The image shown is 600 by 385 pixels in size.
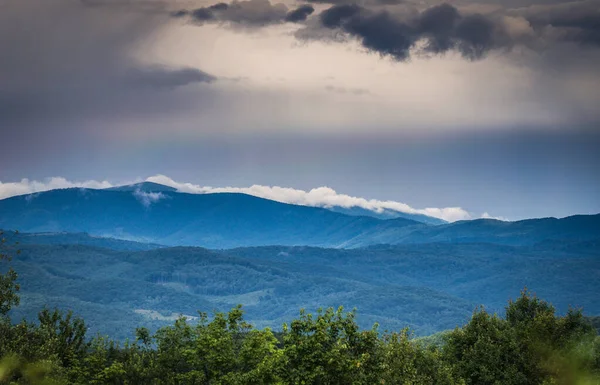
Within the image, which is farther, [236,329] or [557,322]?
[557,322]

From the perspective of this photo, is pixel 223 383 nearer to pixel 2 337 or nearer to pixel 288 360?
pixel 288 360

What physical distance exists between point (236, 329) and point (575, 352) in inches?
1492

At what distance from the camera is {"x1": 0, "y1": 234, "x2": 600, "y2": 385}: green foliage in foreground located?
207ft

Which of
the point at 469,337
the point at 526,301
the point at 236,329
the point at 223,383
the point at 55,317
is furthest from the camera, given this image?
the point at 526,301

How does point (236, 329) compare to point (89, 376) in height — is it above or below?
above

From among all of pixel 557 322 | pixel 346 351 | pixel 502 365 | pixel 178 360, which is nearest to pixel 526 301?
pixel 557 322

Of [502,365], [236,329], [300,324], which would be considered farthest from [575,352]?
[236,329]

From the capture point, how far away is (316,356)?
63.9 meters

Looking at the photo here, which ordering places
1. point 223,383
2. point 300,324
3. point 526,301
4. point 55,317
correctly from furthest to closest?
point 526,301 → point 55,317 → point 300,324 → point 223,383

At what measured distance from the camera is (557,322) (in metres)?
88.0

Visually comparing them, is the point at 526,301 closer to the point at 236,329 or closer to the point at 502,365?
the point at 502,365

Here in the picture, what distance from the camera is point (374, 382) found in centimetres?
6297

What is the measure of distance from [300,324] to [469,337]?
31.0 m

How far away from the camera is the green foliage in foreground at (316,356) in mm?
63000
